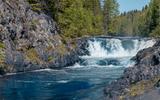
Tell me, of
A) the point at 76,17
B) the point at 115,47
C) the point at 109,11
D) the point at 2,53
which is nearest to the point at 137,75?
the point at 2,53

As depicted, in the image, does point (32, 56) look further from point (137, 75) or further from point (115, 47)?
point (137, 75)

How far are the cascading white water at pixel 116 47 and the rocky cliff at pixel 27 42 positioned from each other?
11.0m

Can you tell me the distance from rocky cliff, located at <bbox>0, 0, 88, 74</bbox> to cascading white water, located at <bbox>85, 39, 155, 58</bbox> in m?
11.0

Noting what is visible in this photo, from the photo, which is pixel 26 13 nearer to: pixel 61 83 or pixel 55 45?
pixel 55 45

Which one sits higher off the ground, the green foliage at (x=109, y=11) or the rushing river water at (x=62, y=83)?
the green foliage at (x=109, y=11)

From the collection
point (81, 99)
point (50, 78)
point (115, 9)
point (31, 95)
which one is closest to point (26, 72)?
point (50, 78)

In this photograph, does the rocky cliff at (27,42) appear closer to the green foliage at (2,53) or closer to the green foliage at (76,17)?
the green foliage at (2,53)

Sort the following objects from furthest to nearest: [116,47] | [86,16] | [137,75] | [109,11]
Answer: [109,11], [86,16], [116,47], [137,75]

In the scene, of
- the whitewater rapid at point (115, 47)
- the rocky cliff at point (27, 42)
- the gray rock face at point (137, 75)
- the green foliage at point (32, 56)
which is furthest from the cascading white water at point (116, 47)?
the gray rock face at point (137, 75)

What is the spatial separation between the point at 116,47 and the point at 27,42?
79.6ft

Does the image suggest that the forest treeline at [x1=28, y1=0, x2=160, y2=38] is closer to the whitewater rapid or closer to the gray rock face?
the whitewater rapid

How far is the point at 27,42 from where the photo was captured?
176ft

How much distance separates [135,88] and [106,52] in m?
48.5

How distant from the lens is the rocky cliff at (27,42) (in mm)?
49281
